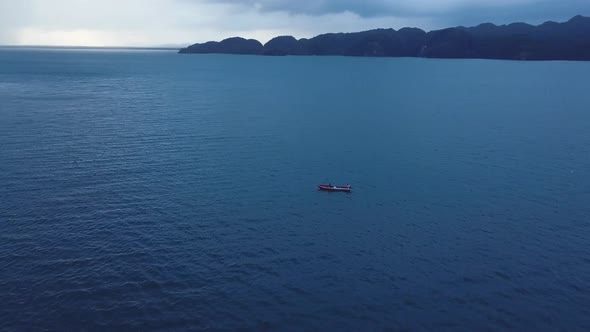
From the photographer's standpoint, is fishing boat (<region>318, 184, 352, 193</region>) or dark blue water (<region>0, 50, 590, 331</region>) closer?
dark blue water (<region>0, 50, 590, 331</region>)

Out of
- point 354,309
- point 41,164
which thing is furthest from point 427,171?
point 41,164

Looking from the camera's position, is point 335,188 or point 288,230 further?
point 335,188

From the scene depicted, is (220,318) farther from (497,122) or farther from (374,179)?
(497,122)

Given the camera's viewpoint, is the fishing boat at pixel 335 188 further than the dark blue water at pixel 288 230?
Yes

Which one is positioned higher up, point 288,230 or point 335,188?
point 335,188

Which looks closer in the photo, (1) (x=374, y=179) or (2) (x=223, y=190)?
(2) (x=223, y=190)

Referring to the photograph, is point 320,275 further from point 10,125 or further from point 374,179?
point 10,125

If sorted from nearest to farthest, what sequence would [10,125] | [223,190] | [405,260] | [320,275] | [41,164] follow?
[320,275] → [405,260] → [223,190] → [41,164] → [10,125]

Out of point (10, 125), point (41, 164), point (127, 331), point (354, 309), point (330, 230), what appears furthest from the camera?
point (10, 125)
